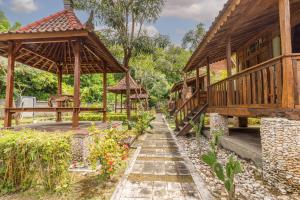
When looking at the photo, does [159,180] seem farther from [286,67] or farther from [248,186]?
[286,67]

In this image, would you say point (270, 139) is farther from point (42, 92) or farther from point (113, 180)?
point (42, 92)

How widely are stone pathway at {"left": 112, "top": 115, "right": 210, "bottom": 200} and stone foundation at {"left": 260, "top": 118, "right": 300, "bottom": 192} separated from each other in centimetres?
140

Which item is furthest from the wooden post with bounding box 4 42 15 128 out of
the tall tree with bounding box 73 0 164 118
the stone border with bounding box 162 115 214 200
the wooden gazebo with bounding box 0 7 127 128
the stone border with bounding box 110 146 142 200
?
the tall tree with bounding box 73 0 164 118

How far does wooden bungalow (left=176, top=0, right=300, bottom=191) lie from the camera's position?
348 centimetres

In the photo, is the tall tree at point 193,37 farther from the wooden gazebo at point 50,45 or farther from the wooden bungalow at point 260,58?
the wooden gazebo at point 50,45

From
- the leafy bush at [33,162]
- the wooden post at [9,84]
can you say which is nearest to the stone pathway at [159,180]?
the leafy bush at [33,162]

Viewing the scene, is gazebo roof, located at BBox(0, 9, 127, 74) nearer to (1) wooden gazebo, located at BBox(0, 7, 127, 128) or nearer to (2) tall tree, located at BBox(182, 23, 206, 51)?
(1) wooden gazebo, located at BBox(0, 7, 127, 128)

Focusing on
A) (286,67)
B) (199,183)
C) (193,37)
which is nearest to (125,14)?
(286,67)

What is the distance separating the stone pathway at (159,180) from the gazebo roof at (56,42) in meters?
3.67

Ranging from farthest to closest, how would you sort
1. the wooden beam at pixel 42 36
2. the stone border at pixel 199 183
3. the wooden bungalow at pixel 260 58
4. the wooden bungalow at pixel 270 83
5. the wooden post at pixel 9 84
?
the wooden post at pixel 9 84, the wooden beam at pixel 42 36, the wooden bungalow at pixel 260 58, the wooden bungalow at pixel 270 83, the stone border at pixel 199 183

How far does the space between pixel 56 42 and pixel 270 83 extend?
6047 millimetres

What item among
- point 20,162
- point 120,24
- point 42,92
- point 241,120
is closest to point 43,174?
point 20,162

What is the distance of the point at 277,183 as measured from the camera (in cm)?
354

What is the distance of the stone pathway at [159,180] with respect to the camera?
3.25 m
